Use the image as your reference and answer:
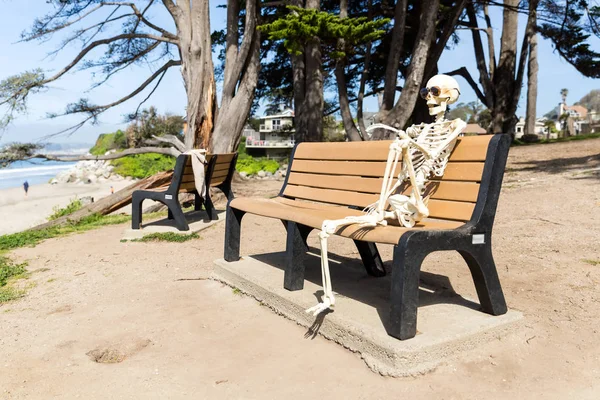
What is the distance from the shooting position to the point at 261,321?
12.0ft

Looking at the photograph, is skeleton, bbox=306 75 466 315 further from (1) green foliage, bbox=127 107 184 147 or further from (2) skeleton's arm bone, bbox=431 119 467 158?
(1) green foliage, bbox=127 107 184 147

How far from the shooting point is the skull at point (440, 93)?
10.9 ft

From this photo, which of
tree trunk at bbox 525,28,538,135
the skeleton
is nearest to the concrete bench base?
the skeleton

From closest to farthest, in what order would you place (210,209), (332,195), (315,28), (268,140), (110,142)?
(332,195) → (210,209) → (315,28) → (110,142) → (268,140)

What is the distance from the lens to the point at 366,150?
4.11 metres

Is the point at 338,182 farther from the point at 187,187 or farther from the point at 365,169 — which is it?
the point at 187,187

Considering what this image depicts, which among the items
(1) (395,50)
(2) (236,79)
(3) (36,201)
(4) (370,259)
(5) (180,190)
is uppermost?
(1) (395,50)

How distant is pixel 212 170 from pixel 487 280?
4.90 metres

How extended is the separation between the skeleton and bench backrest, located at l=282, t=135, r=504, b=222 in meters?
0.10

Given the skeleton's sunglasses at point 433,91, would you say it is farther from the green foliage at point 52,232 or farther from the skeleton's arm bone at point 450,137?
the green foliage at point 52,232

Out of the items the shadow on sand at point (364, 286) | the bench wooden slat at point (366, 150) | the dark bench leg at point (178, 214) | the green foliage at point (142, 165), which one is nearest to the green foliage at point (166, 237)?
the dark bench leg at point (178, 214)

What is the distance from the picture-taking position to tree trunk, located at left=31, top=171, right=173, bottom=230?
363 inches

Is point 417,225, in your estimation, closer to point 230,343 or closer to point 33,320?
point 230,343

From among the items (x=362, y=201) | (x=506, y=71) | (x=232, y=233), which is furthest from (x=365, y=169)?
(x=506, y=71)
